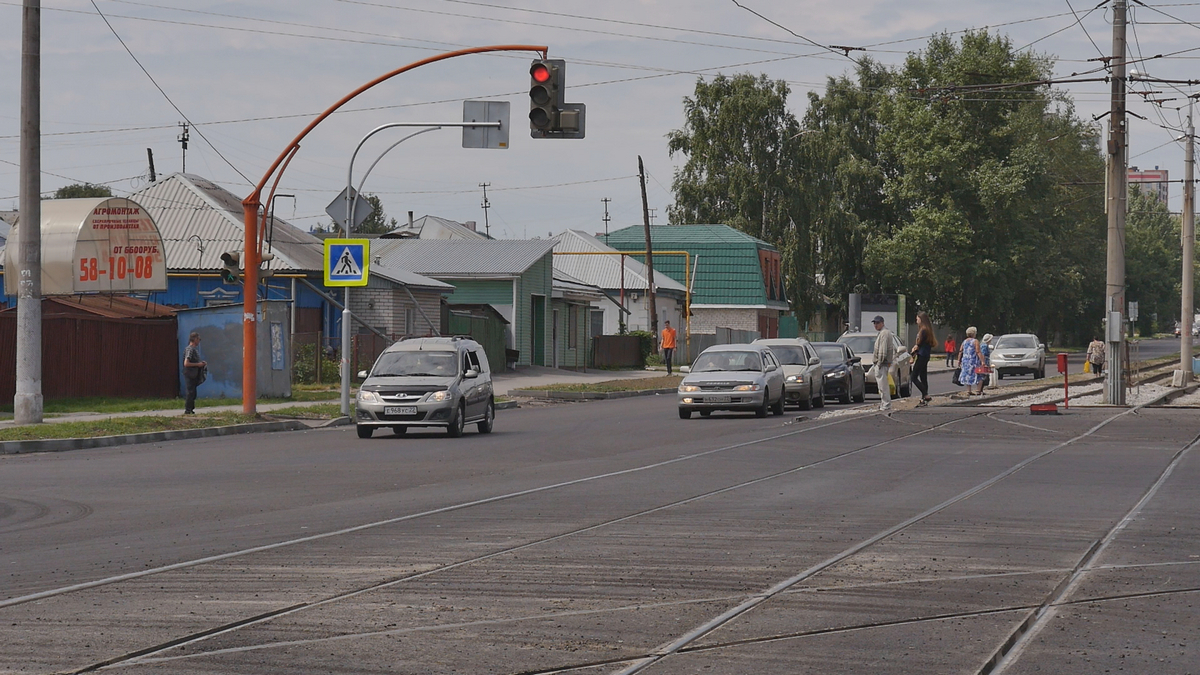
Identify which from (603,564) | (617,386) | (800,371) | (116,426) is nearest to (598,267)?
(617,386)

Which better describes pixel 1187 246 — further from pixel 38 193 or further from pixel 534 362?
pixel 38 193

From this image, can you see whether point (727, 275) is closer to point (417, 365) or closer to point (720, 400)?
point (720, 400)

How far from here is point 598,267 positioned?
70.4m

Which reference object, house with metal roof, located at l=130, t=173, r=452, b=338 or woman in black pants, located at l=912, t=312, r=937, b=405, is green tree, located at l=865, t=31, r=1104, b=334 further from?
woman in black pants, located at l=912, t=312, r=937, b=405

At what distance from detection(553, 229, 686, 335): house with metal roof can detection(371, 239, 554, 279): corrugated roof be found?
888 centimetres

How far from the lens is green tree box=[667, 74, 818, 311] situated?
71.7m

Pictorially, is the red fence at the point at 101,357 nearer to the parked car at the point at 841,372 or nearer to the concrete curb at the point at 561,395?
the concrete curb at the point at 561,395

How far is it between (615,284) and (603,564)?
59765mm

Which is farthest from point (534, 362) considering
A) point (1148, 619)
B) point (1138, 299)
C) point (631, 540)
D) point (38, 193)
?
point (1138, 299)

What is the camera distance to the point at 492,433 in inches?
939

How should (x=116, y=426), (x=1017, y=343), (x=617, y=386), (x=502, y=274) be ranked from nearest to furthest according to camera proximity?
(x=116, y=426) → (x=617, y=386) → (x=502, y=274) → (x=1017, y=343)

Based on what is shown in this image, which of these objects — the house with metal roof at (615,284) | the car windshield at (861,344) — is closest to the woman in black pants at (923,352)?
the car windshield at (861,344)

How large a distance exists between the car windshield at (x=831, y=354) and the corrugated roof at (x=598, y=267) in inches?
1273

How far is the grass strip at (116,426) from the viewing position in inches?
811
